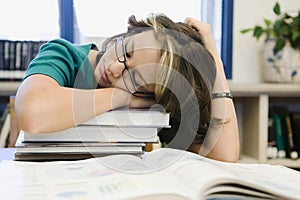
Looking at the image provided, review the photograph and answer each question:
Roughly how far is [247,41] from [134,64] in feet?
5.71

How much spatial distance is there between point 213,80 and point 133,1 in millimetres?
1599

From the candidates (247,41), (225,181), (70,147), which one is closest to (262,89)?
(247,41)

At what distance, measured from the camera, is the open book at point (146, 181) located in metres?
0.41

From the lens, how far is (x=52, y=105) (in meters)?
0.78

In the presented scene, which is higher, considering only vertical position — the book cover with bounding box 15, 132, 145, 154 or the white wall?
the white wall

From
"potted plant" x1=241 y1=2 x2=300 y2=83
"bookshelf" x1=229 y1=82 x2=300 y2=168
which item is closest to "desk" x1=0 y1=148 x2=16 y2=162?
"bookshelf" x1=229 y1=82 x2=300 y2=168

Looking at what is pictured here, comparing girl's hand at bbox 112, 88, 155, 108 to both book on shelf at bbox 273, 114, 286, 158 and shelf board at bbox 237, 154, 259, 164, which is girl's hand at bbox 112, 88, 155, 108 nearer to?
shelf board at bbox 237, 154, 259, 164

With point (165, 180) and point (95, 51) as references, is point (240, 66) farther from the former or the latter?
point (165, 180)

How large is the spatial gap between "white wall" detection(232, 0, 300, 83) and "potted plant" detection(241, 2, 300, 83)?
222mm

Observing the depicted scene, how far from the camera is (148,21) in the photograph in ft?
3.37

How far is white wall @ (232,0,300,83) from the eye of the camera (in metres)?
2.52

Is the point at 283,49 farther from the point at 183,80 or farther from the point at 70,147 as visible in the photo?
the point at 70,147

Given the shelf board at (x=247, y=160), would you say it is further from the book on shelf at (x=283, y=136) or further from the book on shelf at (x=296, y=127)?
the book on shelf at (x=296, y=127)

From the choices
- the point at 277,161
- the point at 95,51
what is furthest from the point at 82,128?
the point at 277,161
